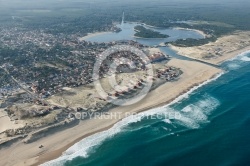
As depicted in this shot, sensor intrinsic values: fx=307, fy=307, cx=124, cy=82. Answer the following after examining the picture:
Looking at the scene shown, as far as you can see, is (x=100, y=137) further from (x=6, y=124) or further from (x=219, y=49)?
(x=219, y=49)

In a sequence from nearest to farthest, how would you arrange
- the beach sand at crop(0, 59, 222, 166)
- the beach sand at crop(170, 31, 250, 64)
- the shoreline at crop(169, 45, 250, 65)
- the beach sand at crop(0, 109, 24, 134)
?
the beach sand at crop(0, 59, 222, 166) → the beach sand at crop(0, 109, 24, 134) → the shoreline at crop(169, 45, 250, 65) → the beach sand at crop(170, 31, 250, 64)

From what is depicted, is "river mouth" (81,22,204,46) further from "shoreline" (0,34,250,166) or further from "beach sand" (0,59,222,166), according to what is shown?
"beach sand" (0,59,222,166)

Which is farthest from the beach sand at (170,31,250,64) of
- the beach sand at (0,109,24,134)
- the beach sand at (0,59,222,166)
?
the beach sand at (0,109,24,134)

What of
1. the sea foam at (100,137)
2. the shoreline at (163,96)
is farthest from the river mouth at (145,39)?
the sea foam at (100,137)

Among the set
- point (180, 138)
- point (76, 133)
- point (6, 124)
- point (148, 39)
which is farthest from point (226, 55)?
point (6, 124)
